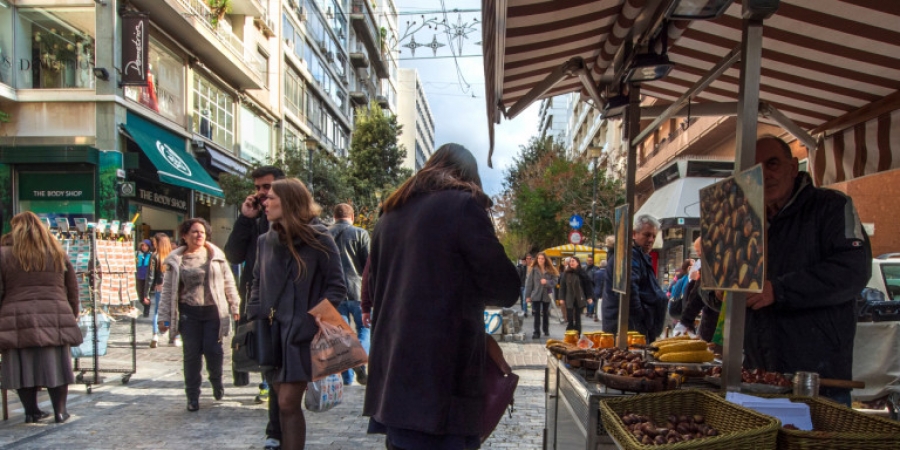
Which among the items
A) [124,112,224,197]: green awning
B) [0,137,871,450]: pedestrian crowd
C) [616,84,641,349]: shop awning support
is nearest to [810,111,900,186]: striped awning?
[0,137,871,450]: pedestrian crowd

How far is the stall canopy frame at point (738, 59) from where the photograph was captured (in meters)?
2.63

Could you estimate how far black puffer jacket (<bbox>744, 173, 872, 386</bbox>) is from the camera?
104 inches

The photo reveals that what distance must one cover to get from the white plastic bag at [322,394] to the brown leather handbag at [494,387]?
5.94 feet

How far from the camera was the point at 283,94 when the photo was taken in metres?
30.7

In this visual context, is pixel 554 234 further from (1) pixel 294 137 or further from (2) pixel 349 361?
(2) pixel 349 361

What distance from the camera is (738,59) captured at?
257 cm

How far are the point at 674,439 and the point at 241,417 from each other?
190 inches

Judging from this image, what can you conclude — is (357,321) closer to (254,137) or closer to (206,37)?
(206,37)

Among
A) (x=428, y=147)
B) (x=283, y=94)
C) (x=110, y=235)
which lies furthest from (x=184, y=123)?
(x=428, y=147)

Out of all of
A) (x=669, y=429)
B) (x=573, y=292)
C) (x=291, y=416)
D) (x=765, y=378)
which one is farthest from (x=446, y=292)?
(x=573, y=292)

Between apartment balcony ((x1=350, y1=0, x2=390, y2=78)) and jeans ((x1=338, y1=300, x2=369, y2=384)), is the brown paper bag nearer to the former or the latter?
jeans ((x1=338, y1=300, x2=369, y2=384))

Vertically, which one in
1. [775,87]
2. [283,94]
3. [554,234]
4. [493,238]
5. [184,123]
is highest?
[283,94]

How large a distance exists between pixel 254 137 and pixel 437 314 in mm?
26970

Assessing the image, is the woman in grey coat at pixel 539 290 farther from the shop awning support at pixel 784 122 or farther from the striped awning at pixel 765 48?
the shop awning support at pixel 784 122
